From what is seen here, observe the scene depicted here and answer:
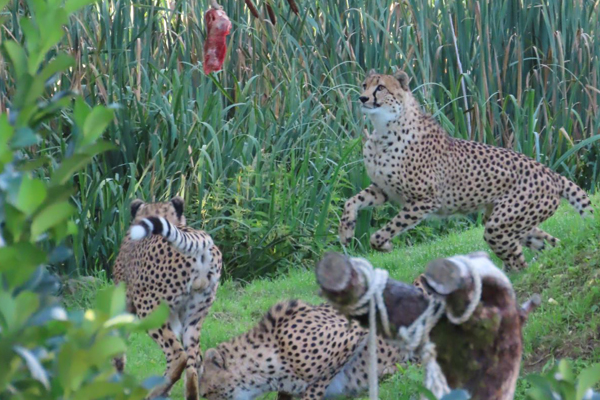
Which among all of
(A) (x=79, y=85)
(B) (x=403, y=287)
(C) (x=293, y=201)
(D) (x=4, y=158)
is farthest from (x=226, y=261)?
(D) (x=4, y=158)

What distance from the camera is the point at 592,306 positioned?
468 centimetres

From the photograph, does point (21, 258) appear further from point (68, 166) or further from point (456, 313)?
point (456, 313)

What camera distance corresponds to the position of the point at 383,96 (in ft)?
21.5

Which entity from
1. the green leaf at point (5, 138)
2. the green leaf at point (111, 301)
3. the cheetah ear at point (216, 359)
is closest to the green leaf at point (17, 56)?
the green leaf at point (5, 138)

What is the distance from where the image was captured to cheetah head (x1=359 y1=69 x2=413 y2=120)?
6.55m

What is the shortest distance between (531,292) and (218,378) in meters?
1.74

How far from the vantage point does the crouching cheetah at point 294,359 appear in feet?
15.0

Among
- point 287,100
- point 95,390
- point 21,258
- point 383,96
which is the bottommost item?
point 287,100

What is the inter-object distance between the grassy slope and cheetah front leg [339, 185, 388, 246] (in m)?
0.41

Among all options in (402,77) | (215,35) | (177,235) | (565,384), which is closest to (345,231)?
(402,77)

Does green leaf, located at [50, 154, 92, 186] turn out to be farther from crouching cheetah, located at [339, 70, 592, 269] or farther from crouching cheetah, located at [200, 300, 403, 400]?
crouching cheetah, located at [339, 70, 592, 269]

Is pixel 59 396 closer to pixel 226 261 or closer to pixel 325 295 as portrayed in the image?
pixel 325 295

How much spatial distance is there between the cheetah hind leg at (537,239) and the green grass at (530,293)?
0.31 ft

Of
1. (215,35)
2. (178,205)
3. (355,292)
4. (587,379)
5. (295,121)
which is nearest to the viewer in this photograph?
(587,379)
